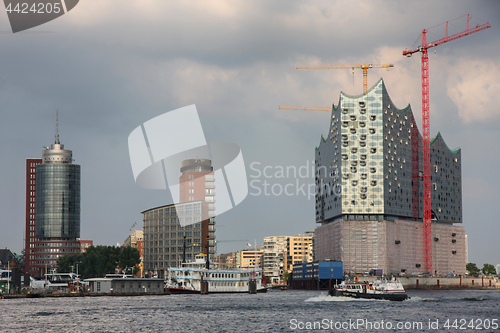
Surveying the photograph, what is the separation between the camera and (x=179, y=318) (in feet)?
341

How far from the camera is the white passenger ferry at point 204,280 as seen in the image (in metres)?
187

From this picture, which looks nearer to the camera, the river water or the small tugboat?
the river water

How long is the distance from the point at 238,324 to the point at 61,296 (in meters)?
104

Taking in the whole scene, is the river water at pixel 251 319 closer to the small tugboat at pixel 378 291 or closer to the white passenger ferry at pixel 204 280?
the small tugboat at pixel 378 291

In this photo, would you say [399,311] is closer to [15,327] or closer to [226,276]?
[15,327]

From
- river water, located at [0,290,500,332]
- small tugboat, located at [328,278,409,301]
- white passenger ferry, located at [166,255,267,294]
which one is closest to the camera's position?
river water, located at [0,290,500,332]

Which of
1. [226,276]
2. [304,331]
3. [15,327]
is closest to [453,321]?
[304,331]

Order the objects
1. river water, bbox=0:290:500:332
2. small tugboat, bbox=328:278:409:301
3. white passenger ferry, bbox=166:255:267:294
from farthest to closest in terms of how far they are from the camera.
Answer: white passenger ferry, bbox=166:255:267:294, small tugboat, bbox=328:278:409:301, river water, bbox=0:290:500:332

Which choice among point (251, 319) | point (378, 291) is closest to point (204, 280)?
point (378, 291)

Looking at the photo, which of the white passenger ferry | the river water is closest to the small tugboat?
the river water

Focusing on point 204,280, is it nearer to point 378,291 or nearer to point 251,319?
point 378,291

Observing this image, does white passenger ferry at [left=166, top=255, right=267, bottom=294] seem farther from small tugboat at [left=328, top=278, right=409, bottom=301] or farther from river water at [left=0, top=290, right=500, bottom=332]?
river water at [left=0, top=290, right=500, bottom=332]

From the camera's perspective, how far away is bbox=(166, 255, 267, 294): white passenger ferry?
187125mm

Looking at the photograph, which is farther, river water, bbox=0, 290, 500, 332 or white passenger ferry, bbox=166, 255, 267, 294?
white passenger ferry, bbox=166, 255, 267, 294
